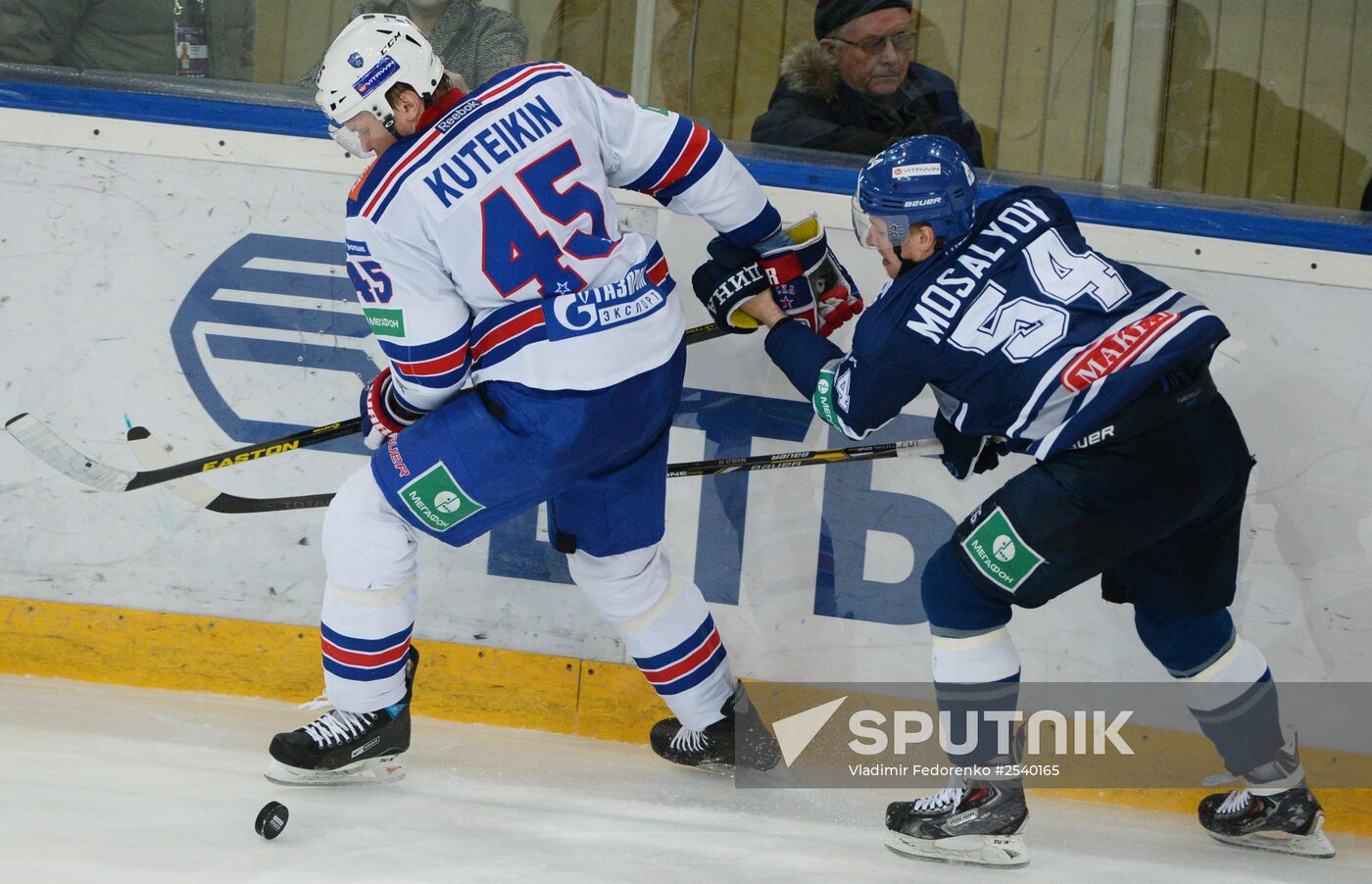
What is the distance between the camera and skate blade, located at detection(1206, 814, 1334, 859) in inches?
94.4

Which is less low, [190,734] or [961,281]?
[961,281]

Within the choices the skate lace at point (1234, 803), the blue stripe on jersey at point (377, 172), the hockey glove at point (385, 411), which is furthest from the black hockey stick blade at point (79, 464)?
the skate lace at point (1234, 803)

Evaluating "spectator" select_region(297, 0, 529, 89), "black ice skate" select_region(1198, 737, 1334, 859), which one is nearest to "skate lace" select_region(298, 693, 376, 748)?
"spectator" select_region(297, 0, 529, 89)

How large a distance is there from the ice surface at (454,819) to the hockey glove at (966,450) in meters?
0.67

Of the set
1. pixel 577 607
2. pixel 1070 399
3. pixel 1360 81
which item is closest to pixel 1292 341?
pixel 1360 81

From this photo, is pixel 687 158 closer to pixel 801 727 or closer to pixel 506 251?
pixel 506 251

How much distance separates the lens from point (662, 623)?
2484mm

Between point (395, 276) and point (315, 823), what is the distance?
88cm

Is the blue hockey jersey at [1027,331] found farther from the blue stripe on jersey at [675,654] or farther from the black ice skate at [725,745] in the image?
the black ice skate at [725,745]

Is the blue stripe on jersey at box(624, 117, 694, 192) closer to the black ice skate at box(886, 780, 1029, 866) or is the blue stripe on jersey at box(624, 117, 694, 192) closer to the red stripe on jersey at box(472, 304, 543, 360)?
the red stripe on jersey at box(472, 304, 543, 360)

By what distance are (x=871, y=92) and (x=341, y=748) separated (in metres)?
1.73

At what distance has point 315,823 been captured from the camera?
2.15m

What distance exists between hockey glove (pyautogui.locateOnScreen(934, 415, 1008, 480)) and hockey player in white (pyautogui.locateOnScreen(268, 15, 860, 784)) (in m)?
0.44

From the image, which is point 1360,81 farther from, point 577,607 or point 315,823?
point 315,823
